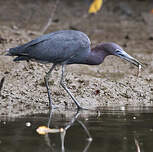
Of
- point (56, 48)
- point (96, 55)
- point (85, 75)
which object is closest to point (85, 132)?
point (56, 48)

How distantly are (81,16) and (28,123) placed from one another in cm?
849

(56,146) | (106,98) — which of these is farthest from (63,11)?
(56,146)

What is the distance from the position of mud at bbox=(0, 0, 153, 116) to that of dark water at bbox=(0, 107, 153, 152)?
79cm

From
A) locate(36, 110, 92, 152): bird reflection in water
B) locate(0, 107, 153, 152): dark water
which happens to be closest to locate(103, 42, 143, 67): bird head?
locate(0, 107, 153, 152): dark water

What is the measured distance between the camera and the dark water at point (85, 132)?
17.2 feet

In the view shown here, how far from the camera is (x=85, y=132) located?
602cm

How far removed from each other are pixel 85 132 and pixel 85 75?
369cm

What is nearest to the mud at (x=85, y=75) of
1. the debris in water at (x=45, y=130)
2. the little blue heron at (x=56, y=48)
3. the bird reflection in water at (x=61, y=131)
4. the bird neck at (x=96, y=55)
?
the little blue heron at (x=56, y=48)

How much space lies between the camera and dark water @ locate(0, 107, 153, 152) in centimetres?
525

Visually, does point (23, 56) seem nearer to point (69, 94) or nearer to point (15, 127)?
point (69, 94)

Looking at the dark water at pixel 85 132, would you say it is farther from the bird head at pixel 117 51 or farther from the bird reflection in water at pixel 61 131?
the bird head at pixel 117 51

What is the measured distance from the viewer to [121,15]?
15.0 meters

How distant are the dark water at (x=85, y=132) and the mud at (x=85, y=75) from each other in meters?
0.79

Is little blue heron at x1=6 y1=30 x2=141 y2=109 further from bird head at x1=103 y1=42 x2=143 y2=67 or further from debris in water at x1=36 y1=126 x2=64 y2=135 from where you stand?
debris in water at x1=36 y1=126 x2=64 y2=135
